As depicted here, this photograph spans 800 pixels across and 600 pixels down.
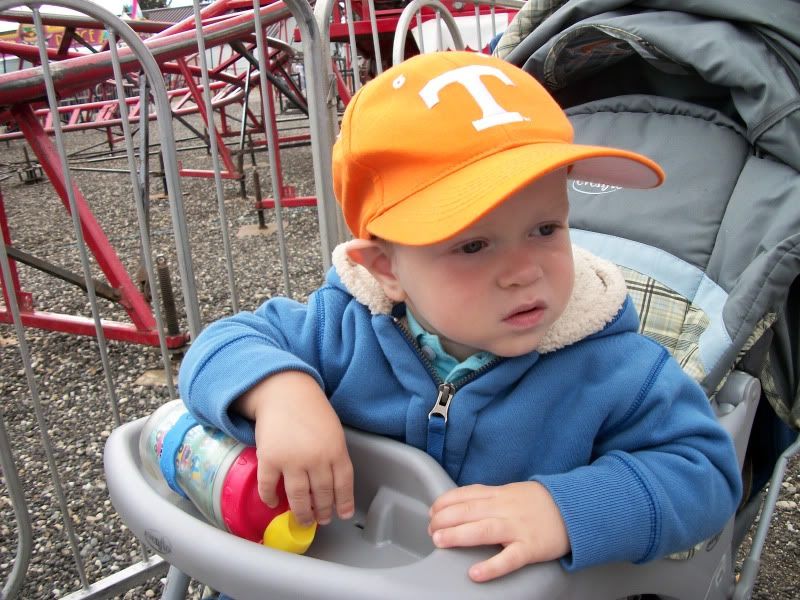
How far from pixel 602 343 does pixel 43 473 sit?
2.00m

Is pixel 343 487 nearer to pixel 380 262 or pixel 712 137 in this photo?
pixel 380 262

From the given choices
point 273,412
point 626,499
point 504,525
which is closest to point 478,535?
point 504,525

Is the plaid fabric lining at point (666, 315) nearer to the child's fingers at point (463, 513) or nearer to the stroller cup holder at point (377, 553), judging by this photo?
the stroller cup holder at point (377, 553)

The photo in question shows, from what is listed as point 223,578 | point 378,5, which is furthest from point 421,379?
point 378,5

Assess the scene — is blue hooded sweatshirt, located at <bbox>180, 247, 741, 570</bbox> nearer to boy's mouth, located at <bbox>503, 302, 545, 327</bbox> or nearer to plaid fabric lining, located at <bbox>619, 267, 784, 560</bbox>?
boy's mouth, located at <bbox>503, 302, 545, 327</bbox>

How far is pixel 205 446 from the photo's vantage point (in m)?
0.89

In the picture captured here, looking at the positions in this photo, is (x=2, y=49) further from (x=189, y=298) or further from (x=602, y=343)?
(x=602, y=343)

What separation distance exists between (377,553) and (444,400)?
215 mm

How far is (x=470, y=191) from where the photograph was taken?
0.74 m

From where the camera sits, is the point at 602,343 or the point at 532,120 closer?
the point at 532,120

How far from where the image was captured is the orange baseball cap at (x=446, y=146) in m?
0.74

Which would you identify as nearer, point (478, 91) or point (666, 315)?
point (478, 91)

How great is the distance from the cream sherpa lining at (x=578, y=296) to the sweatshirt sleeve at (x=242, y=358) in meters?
0.07

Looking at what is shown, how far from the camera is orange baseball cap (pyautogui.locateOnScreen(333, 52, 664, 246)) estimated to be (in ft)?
2.43
